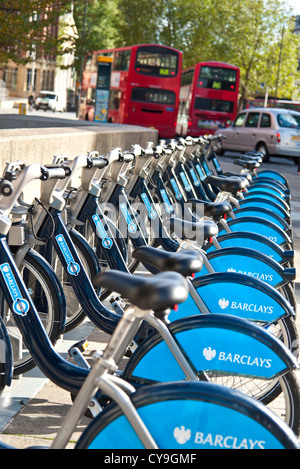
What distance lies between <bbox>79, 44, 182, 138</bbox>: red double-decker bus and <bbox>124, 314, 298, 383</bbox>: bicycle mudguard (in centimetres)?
2383

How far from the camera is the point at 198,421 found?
192 cm

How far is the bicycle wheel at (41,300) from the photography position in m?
3.66

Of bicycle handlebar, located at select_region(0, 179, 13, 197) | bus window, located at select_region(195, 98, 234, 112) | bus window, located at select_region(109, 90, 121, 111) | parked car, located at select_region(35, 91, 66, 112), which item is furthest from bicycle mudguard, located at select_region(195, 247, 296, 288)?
parked car, located at select_region(35, 91, 66, 112)

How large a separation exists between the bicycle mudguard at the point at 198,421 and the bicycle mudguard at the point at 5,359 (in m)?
1.42

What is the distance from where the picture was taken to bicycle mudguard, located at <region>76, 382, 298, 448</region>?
74.5 inches

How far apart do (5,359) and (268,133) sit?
21680mm

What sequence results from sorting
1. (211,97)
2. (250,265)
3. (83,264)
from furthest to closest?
(211,97) < (83,264) < (250,265)

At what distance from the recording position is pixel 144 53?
26422mm

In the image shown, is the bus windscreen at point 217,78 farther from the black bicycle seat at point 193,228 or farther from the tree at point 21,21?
the black bicycle seat at point 193,228

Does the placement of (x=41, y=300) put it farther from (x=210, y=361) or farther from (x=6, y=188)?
(x=210, y=361)

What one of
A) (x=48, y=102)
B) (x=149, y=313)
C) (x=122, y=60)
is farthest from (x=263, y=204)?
(x=48, y=102)

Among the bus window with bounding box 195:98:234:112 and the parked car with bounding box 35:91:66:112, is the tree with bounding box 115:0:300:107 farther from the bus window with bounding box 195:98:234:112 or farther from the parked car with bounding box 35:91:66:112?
the bus window with bounding box 195:98:234:112

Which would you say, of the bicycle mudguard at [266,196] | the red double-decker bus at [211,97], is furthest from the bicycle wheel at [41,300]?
the red double-decker bus at [211,97]

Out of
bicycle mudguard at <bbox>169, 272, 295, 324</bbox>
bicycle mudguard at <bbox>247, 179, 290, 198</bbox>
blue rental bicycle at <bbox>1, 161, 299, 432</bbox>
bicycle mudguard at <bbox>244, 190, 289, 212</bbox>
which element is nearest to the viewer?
blue rental bicycle at <bbox>1, 161, 299, 432</bbox>
